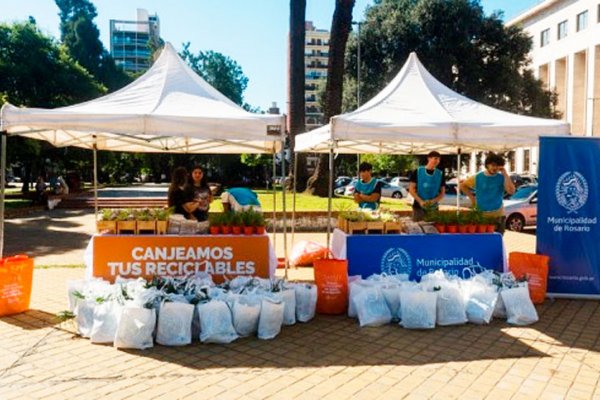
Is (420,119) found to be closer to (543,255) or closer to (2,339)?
(543,255)

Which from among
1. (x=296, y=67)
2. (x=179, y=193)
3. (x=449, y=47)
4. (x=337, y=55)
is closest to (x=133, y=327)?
(x=179, y=193)

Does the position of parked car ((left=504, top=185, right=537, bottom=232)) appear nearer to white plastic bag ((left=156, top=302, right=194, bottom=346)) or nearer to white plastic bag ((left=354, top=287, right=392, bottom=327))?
white plastic bag ((left=354, top=287, right=392, bottom=327))

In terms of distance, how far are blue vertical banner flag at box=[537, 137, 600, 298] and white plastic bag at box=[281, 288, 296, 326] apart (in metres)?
3.75

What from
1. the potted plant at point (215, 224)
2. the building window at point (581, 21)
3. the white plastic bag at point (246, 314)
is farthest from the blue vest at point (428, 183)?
the building window at point (581, 21)

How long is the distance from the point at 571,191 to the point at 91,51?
58879 millimetres

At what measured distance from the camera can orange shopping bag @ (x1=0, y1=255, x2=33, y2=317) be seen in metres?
5.89

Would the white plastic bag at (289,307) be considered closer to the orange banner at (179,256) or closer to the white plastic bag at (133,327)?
the orange banner at (179,256)

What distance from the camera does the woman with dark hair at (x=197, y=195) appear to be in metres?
7.45

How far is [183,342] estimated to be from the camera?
496 cm

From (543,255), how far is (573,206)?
81 cm

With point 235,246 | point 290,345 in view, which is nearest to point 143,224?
point 235,246

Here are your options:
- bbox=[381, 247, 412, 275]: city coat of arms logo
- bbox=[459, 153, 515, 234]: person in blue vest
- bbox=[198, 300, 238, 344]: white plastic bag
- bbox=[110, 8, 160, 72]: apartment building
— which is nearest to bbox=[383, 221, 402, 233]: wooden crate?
bbox=[381, 247, 412, 275]: city coat of arms logo

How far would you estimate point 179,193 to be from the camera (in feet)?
24.7

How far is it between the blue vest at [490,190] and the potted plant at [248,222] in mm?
3429
